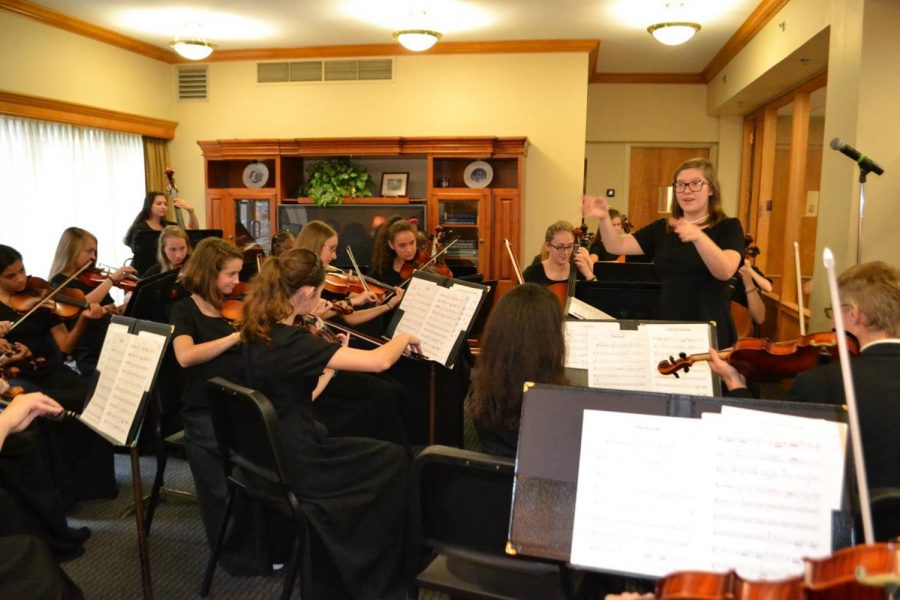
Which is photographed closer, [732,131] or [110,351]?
[110,351]

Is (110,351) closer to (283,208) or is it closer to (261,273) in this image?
(261,273)

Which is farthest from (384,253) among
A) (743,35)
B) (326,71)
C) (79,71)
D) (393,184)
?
(743,35)

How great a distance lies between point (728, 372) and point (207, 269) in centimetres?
191

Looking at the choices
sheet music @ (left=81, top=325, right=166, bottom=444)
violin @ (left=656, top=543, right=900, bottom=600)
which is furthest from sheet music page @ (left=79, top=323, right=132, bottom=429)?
violin @ (left=656, top=543, right=900, bottom=600)

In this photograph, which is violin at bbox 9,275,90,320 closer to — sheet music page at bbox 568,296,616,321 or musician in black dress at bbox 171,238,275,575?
musician in black dress at bbox 171,238,275,575

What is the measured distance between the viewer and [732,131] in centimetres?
752

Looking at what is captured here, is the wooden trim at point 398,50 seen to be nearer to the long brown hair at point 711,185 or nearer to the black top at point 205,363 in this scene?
the long brown hair at point 711,185

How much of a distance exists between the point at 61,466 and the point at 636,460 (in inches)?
104

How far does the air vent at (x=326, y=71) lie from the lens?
6.67 metres

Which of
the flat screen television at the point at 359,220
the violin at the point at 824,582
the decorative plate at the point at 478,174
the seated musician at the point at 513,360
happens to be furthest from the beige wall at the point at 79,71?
the violin at the point at 824,582

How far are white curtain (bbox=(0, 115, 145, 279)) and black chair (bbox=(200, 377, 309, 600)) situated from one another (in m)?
4.31

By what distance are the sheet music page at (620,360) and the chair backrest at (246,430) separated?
3.11 ft

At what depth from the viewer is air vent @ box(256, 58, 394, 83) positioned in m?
6.67

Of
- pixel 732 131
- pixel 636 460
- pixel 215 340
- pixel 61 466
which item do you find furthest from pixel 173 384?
pixel 732 131
